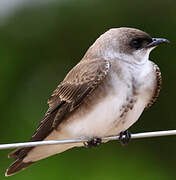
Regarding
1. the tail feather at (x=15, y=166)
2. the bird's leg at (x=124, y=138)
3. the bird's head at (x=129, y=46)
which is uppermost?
the bird's head at (x=129, y=46)

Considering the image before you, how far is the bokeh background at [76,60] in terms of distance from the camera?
6363 millimetres

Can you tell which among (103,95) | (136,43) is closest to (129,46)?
(136,43)

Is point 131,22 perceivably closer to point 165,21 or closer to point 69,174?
point 165,21

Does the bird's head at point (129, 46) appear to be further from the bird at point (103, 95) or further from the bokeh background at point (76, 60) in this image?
the bokeh background at point (76, 60)

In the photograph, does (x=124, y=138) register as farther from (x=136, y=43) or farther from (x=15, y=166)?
(x=15, y=166)

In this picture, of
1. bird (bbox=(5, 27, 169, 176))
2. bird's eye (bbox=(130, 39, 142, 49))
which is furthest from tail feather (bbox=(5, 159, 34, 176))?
bird's eye (bbox=(130, 39, 142, 49))

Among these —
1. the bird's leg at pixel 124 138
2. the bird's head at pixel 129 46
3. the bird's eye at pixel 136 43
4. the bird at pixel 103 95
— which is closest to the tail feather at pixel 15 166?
the bird at pixel 103 95

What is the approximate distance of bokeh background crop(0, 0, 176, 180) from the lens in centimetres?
636

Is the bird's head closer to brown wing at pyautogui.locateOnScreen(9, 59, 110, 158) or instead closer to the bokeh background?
brown wing at pyautogui.locateOnScreen(9, 59, 110, 158)

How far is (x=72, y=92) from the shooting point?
17.6 feet

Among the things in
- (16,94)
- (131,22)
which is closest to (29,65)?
(16,94)

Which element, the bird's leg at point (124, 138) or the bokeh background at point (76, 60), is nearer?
the bird's leg at point (124, 138)

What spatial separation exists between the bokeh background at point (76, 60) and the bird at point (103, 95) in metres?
0.86

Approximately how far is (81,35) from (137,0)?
19.9 inches
